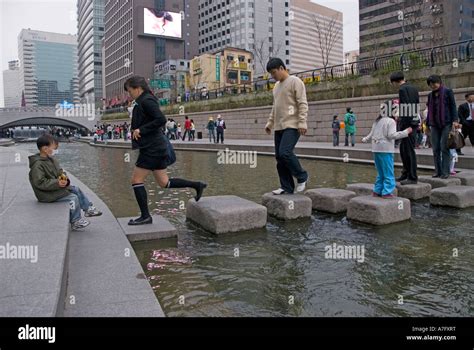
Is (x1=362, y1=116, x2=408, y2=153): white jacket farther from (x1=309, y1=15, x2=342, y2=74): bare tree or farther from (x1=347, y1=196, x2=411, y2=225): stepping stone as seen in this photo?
(x1=309, y1=15, x2=342, y2=74): bare tree

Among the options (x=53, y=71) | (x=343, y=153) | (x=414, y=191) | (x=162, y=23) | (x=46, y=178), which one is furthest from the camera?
(x=53, y=71)

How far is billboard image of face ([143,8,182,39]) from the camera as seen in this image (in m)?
107

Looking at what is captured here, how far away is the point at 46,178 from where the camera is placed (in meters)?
4.64

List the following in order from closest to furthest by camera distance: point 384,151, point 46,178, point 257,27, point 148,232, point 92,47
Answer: point 148,232 < point 46,178 < point 384,151 < point 257,27 < point 92,47

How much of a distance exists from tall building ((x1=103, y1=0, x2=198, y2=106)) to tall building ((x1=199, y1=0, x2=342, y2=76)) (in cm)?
600

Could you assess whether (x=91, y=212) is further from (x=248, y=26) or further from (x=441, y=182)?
(x=248, y=26)

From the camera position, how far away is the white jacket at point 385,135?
5.52 metres

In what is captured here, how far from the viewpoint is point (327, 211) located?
566cm

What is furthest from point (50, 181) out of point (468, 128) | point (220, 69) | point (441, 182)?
point (220, 69)

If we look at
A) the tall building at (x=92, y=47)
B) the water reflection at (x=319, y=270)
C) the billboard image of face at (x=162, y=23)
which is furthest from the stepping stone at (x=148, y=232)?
the tall building at (x=92, y=47)

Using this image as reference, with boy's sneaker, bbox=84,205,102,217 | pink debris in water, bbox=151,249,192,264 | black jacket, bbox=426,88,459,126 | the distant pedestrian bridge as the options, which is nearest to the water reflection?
pink debris in water, bbox=151,249,192,264

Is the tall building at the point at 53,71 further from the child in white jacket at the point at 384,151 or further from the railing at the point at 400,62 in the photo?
the child in white jacket at the point at 384,151

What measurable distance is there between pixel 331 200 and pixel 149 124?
2.58m

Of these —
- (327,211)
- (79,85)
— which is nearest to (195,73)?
(327,211)
